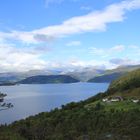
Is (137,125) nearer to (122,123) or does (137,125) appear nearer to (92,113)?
(122,123)

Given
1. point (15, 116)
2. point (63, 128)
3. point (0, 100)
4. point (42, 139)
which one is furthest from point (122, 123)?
point (15, 116)

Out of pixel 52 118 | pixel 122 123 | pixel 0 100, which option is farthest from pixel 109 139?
pixel 52 118

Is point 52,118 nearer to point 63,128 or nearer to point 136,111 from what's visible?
point 63,128

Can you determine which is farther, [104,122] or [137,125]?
[104,122]

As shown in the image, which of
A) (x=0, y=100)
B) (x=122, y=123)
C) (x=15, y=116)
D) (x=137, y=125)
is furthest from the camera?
(x=15, y=116)

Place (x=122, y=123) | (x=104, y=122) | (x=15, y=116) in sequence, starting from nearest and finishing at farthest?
(x=122, y=123)
(x=104, y=122)
(x=15, y=116)

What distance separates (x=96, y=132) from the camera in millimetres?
111188

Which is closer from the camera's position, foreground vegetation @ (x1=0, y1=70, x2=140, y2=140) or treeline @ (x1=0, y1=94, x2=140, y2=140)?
treeline @ (x1=0, y1=94, x2=140, y2=140)

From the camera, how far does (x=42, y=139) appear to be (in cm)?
9462

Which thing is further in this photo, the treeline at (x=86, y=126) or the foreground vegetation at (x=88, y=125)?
the foreground vegetation at (x=88, y=125)

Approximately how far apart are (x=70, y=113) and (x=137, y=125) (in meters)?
54.6

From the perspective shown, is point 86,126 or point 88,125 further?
point 88,125

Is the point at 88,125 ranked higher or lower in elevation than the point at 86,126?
higher

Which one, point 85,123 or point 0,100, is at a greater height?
point 0,100
